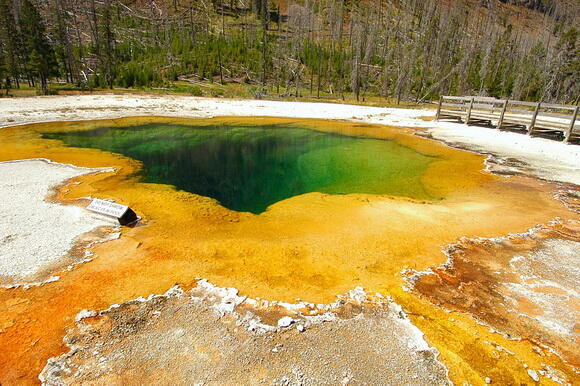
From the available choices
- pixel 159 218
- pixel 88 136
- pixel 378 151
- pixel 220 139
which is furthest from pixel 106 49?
pixel 159 218

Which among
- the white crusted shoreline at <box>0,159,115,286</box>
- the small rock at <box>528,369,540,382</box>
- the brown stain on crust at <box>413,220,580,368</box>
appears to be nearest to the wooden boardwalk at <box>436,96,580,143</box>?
the brown stain on crust at <box>413,220,580,368</box>

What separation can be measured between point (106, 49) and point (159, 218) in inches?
1933

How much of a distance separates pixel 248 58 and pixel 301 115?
121 feet

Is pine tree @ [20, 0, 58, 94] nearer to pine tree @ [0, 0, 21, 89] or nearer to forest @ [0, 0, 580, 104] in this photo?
forest @ [0, 0, 580, 104]

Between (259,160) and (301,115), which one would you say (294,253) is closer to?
(259,160)

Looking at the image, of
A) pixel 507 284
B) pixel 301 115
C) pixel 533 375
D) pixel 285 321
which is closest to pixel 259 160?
pixel 285 321

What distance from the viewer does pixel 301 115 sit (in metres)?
31.5

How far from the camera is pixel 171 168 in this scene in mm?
15195

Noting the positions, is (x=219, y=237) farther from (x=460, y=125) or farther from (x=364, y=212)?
(x=460, y=125)

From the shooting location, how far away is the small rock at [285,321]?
4.96 m

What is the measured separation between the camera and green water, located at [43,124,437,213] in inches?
505

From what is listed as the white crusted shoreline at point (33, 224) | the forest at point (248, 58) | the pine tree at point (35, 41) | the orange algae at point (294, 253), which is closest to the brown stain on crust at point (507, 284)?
the orange algae at point (294, 253)

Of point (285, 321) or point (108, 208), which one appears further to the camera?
point (108, 208)

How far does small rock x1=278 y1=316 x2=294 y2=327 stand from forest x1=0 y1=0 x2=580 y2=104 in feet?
→ 135
